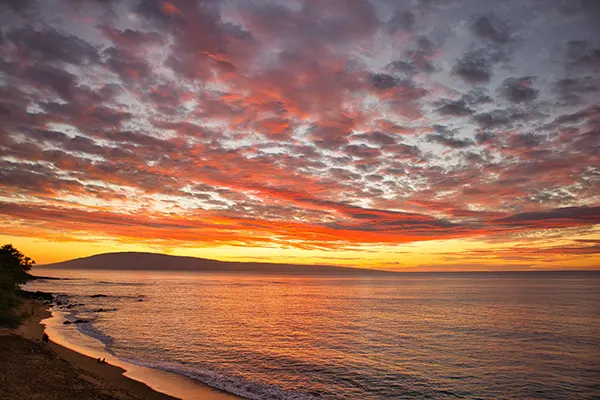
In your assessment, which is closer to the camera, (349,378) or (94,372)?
(94,372)

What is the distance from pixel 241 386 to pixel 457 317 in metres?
51.5

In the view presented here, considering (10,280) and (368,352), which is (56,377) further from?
(10,280)

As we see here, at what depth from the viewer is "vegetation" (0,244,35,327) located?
4456 centimetres

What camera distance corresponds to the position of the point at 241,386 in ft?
90.7

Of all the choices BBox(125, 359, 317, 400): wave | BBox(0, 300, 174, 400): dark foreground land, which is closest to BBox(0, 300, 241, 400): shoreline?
BBox(0, 300, 174, 400): dark foreground land

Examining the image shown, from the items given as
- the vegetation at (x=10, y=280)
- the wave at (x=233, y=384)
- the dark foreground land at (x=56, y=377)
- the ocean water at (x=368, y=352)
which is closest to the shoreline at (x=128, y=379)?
the dark foreground land at (x=56, y=377)

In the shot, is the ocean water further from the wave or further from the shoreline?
the shoreline

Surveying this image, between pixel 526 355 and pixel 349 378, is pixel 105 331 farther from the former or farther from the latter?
pixel 526 355

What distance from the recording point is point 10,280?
6031cm

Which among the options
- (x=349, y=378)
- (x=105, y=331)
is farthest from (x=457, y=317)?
(x=105, y=331)

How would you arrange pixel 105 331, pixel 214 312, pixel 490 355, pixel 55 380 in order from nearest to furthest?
pixel 55 380, pixel 490 355, pixel 105 331, pixel 214 312

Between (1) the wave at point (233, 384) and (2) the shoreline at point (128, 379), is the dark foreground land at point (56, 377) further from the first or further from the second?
(1) the wave at point (233, 384)

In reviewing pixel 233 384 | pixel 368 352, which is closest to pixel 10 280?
pixel 233 384

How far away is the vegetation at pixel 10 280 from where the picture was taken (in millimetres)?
44562
